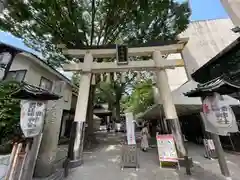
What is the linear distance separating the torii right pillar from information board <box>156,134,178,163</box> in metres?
0.18

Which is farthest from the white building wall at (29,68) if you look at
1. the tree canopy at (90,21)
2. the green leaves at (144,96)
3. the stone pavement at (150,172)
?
the green leaves at (144,96)

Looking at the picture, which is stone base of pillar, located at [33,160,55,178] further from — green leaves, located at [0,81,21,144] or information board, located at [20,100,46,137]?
information board, located at [20,100,46,137]

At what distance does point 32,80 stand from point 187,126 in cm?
1124

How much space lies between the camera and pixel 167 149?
19.1 feet

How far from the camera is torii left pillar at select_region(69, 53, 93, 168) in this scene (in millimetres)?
5812

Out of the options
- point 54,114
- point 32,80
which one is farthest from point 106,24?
point 54,114

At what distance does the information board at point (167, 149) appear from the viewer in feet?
18.3

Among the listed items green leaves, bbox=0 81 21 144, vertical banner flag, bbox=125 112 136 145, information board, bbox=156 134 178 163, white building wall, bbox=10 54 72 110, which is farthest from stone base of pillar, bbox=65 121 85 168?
white building wall, bbox=10 54 72 110

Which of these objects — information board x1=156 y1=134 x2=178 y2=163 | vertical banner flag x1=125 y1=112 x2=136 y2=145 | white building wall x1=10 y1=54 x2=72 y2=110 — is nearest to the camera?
information board x1=156 y1=134 x2=178 y2=163

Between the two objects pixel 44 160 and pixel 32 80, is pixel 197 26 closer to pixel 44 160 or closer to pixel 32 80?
pixel 32 80

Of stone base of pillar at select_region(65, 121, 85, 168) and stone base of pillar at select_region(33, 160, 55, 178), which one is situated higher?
stone base of pillar at select_region(65, 121, 85, 168)

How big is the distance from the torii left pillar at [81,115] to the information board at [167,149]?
3.23m

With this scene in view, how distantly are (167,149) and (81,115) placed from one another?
12.6 feet

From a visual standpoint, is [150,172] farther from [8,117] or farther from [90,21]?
[90,21]
